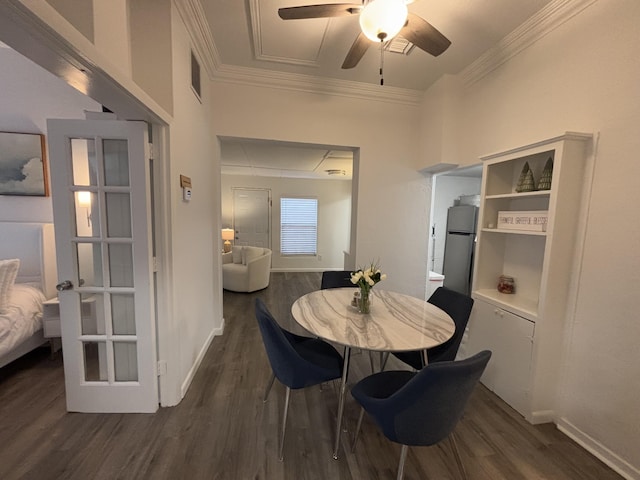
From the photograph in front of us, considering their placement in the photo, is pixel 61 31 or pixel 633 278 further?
pixel 633 278

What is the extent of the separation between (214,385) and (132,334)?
30.8 inches

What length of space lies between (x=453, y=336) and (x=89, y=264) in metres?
2.49

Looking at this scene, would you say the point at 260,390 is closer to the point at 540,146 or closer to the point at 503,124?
the point at 540,146

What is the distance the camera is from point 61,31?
34.4 inches

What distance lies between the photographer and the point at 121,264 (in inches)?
69.4

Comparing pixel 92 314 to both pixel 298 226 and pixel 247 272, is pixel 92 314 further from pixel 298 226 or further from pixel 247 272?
pixel 298 226

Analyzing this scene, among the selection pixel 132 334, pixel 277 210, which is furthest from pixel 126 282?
pixel 277 210

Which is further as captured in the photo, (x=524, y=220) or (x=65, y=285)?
(x=524, y=220)

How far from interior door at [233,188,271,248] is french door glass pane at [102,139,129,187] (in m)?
4.85

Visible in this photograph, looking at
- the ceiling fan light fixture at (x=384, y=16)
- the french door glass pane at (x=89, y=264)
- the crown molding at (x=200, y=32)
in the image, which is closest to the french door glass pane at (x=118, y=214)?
the french door glass pane at (x=89, y=264)

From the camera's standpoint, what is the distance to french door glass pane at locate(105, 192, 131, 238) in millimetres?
1730

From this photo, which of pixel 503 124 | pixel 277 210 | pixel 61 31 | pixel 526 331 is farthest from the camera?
pixel 277 210

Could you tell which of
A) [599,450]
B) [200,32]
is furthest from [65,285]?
[599,450]

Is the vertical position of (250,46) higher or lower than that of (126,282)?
higher
